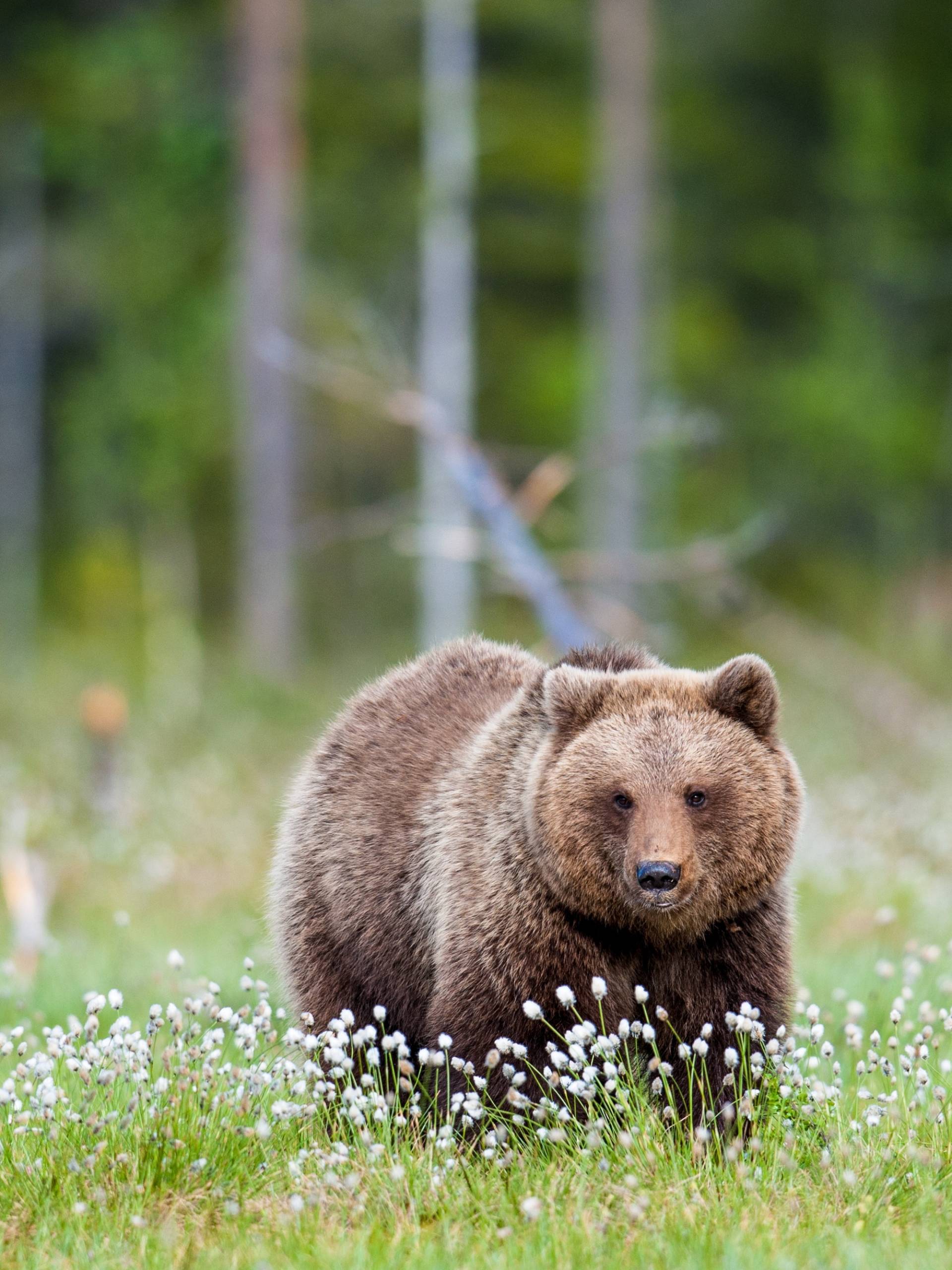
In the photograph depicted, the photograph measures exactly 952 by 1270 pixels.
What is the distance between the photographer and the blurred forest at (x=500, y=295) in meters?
25.3

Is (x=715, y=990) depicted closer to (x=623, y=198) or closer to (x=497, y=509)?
(x=497, y=509)

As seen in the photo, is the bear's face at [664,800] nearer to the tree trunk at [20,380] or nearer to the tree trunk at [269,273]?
the tree trunk at [269,273]

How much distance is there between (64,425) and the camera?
29422mm

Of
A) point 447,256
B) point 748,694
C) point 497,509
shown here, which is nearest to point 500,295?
point 447,256

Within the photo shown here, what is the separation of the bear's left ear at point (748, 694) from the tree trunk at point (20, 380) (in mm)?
23371

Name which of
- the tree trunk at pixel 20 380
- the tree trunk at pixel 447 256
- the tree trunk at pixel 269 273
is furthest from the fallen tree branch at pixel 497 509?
the tree trunk at pixel 20 380

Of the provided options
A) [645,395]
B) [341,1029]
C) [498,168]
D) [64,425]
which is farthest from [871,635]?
[341,1029]

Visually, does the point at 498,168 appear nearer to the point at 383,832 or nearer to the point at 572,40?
the point at 572,40

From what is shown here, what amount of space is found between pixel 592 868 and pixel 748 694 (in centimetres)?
70

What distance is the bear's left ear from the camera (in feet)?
14.9

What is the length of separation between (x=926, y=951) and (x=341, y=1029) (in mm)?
2038

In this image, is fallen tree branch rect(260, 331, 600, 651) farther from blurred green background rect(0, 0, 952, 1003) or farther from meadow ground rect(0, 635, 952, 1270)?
blurred green background rect(0, 0, 952, 1003)

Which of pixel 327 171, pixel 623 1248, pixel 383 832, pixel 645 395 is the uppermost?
pixel 327 171

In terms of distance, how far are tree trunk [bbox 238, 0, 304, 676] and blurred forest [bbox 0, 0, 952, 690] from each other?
10.1ft
